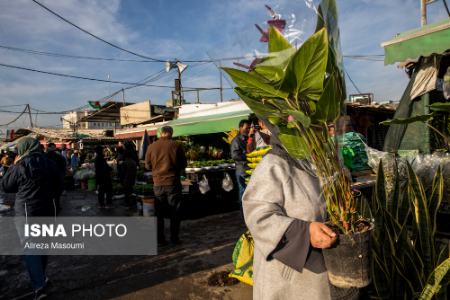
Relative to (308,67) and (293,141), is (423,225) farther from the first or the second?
(308,67)

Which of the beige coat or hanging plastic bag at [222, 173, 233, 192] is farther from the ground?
the beige coat

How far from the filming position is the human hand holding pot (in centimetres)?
125

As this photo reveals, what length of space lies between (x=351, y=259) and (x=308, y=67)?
0.77 m

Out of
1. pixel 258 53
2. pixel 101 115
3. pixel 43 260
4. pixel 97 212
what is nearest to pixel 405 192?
pixel 258 53

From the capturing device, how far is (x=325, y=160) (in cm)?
135

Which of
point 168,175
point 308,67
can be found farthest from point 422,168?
point 168,175

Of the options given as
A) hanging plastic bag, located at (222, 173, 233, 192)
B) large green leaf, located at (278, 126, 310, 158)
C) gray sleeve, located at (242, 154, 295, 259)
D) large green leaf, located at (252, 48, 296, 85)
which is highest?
large green leaf, located at (252, 48, 296, 85)

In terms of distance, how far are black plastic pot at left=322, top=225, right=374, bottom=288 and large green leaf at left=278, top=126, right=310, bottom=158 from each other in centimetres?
38

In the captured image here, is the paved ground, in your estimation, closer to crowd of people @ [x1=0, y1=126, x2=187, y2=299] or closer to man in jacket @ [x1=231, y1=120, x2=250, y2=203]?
crowd of people @ [x1=0, y1=126, x2=187, y2=299]

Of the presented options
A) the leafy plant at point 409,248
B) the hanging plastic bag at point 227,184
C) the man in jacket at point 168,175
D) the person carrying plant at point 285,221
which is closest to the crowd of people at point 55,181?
the man in jacket at point 168,175

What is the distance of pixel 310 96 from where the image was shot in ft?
4.16

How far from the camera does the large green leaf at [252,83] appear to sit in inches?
46.4

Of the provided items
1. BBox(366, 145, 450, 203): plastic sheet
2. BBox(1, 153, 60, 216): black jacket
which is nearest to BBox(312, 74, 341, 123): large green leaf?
BBox(366, 145, 450, 203): plastic sheet

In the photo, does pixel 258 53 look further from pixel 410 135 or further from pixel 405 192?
pixel 410 135
